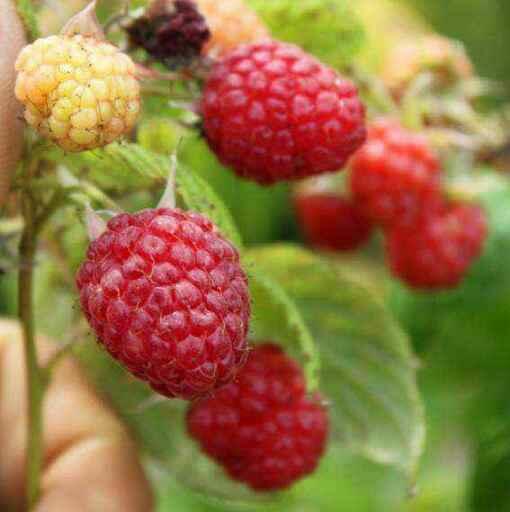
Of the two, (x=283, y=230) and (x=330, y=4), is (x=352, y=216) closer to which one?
(x=330, y=4)

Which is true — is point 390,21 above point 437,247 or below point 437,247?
below

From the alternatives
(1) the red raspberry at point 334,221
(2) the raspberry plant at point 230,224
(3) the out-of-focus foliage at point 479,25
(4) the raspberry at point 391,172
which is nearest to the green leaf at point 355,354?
(2) the raspberry plant at point 230,224

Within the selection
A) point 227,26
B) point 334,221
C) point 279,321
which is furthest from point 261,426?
point 334,221

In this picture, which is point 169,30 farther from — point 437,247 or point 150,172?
point 437,247

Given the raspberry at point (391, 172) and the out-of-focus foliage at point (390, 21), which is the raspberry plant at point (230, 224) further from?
the out-of-focus foliage at point (390, 21)

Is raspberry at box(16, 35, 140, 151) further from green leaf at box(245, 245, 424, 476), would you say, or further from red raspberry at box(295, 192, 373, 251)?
red raspberry at box(295, 192, 373, 251)

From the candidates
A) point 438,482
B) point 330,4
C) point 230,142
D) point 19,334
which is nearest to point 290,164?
point 230,142
